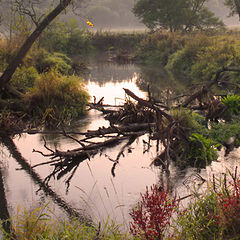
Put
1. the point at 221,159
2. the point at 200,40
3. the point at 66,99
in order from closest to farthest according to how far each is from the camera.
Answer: the point at 221,159 → the point at 66,99 → the point at 200,40

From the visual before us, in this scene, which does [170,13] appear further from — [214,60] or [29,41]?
[29,41]

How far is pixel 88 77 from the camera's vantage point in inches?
949

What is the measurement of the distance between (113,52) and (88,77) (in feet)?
72.5

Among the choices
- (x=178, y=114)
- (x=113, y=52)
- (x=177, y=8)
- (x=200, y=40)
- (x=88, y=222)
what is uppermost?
(x=177, y=8)

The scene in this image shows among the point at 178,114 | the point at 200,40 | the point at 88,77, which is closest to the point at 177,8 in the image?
the point at 200,40

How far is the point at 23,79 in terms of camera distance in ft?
50.1

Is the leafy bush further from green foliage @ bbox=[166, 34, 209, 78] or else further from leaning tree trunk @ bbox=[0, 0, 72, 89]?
green foliage @ bbox=[166, 34, 209, 78]

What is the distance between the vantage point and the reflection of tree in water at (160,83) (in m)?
17.8

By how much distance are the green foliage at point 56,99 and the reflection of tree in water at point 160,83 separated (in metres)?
3.94

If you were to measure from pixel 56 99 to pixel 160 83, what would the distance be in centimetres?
927

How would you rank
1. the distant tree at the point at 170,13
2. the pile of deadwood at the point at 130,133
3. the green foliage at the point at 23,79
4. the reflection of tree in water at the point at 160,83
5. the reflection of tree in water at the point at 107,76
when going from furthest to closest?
the distant tree at the point at 170,13
the reflection of tree in water at the point at 107,76
the reflection of tree in water at the point at 160,83
the green foliage at the point at 23,79
the pile of deadwood at the point at 130,133

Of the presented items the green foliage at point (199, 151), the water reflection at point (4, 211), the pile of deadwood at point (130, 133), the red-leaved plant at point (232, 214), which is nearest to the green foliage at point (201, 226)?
the red-leaved plant at point (232, 214)

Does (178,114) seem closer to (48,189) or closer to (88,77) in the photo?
(48,189)

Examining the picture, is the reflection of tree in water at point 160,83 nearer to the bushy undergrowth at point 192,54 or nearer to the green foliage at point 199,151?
the bushy undergrowth at point 192,54
